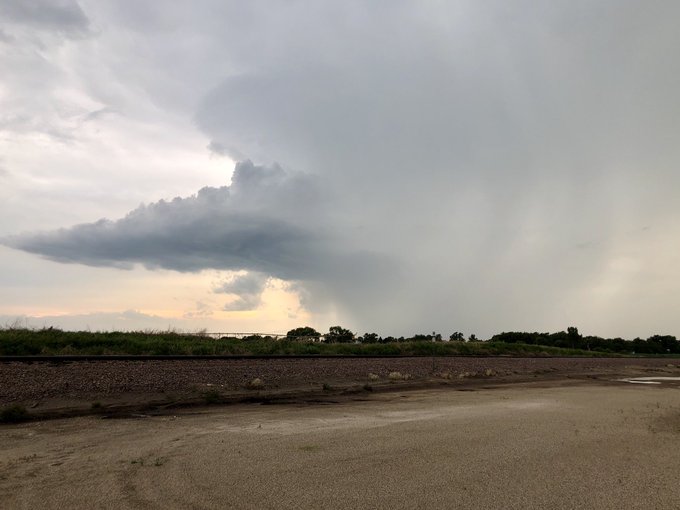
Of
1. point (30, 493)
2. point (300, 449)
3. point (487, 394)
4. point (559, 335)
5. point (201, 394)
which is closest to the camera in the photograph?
point (30, 493)

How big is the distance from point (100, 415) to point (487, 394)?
13668mm

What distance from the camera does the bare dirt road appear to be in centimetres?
626

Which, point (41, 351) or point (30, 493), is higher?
point (41, 351)

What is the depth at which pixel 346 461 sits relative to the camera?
7.83 meters

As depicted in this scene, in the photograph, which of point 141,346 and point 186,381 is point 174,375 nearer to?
point 186,381

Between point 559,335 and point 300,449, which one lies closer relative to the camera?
point 300,449

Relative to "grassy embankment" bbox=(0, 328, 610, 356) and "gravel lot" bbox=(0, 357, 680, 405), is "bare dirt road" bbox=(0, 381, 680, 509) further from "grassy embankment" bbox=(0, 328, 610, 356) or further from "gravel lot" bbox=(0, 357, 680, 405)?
"grassy embankment" bbox=(0, 328, 610, 356)

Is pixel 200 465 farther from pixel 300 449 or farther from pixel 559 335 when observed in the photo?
pixel 559 335

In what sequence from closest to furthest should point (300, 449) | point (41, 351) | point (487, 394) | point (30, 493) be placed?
point (30, 493) → point (300, 449) → point (487, 394) → point (41, 351)

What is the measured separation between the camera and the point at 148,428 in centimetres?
1085

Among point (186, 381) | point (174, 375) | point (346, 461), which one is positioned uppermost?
point (174, 375)

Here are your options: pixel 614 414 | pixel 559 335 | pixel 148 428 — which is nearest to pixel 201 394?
pixel 148 428

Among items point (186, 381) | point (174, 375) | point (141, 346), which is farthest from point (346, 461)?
point (141, 346)

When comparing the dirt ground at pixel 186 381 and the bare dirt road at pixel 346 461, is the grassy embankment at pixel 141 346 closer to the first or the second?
the dirt ground at pixel 186 381
